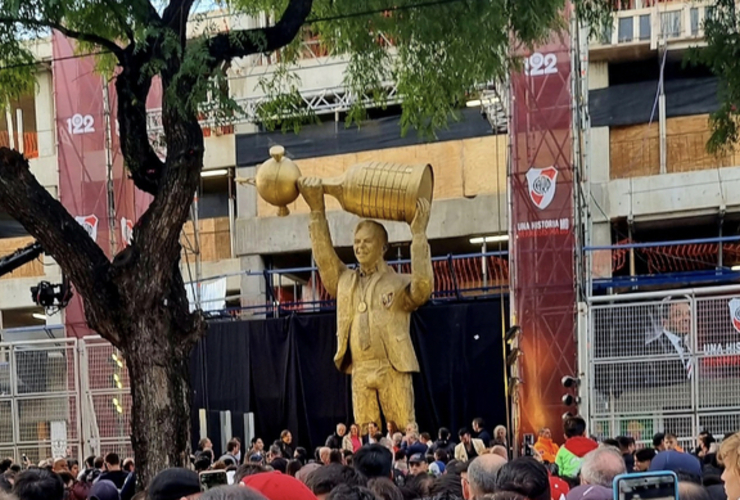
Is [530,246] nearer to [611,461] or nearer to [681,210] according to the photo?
[681,210]

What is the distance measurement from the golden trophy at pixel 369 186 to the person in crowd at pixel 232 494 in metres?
15.2

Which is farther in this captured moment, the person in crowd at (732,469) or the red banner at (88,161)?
the red banner at (88,161)

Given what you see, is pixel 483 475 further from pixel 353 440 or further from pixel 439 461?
pixel 353 440

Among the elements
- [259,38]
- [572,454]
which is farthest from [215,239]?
[572,454]

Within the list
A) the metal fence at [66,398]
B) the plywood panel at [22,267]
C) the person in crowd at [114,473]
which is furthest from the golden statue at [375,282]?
the plywood panel at [22,267]

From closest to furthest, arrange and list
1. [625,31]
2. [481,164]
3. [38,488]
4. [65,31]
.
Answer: [38,488] < [65,31] < [625,31] < [481,164]

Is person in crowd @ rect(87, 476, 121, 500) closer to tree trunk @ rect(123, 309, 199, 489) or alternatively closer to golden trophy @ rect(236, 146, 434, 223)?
tree trunk @ rect(123, 309, 199, 489)

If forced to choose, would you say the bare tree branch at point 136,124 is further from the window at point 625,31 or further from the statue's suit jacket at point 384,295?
the window at point 625,31

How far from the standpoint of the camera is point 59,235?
1064 cm

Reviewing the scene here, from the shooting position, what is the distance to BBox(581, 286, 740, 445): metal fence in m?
16.4

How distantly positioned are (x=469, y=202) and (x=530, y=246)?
779 centimetres

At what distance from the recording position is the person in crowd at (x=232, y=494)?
3980 mm

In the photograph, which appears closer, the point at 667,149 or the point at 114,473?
the point at 114,473

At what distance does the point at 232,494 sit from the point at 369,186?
15.6m
